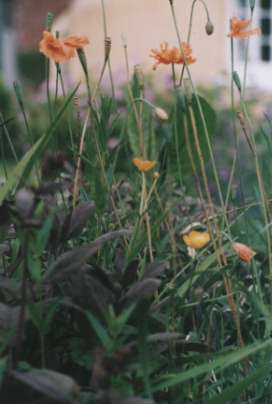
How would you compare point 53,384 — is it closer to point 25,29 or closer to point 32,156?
point 32,156

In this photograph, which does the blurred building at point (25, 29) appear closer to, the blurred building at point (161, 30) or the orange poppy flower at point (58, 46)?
the blurred building at point (161, 30)

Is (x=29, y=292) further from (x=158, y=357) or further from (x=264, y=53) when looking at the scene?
(x=264, y=53)

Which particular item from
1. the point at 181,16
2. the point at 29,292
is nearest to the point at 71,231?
the point at 29,292

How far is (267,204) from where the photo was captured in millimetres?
1428

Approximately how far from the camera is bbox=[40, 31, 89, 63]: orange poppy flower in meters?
1.30

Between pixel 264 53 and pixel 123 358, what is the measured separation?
11234 millimetres

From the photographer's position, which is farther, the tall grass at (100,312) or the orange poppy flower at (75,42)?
the orange poppy flower at (75,42)

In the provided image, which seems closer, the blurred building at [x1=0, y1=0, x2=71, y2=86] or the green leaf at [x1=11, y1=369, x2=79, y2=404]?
the green leaf at [x1=11, y1=369, x2=79, y2=404]

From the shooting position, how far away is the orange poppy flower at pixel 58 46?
1297mm

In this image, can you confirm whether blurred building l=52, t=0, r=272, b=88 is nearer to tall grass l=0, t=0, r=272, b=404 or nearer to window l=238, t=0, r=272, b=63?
window l=238, t=0, r=272, b=63

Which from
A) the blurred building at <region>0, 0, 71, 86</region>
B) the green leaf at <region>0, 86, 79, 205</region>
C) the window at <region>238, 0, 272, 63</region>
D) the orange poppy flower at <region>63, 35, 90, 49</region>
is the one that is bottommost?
the blurred building at <region>0, 0, 71, 86</region>

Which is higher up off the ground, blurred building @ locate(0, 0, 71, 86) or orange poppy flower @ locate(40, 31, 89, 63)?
orange poppy flower @ locate(40, 31, 89, 63)

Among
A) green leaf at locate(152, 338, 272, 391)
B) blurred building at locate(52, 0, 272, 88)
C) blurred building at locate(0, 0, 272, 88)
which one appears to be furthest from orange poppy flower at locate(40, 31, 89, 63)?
blurred building at locate(52, 0, 272, 88)

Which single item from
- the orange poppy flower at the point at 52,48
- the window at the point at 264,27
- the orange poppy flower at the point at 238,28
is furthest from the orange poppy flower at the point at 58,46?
the window at the point at 264,27
